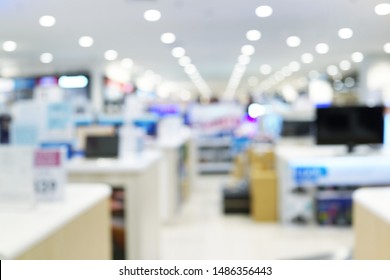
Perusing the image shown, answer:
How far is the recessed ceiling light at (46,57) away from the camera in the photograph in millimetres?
1629

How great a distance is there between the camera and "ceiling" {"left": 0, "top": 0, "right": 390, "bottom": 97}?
130cm

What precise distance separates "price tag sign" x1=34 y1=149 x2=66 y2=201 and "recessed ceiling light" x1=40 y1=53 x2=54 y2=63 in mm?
721

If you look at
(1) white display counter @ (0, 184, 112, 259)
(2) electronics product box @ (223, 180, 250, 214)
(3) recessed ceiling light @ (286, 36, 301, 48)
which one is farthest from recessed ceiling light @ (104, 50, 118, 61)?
(2) electronics product box @ (223, 180, 250, 214)

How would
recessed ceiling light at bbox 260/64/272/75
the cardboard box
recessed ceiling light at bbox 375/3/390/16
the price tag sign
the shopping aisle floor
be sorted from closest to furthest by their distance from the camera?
recessed ceiling light at bbox 375/3/390/16 → recessed ceiling light at bbox 260/64/272/75 → the price tag sign → the shopping aisle floor → the cardboard box

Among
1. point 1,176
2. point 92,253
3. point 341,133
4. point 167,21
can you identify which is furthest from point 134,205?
point 167,21

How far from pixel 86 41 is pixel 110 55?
0.11 meters

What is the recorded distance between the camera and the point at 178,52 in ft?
5.32

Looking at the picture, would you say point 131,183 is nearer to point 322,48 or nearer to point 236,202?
point 322,48

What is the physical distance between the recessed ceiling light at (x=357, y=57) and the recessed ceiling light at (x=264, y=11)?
37 cm

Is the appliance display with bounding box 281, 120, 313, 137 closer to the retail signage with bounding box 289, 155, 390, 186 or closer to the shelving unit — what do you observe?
the retail signage with bounding box 289, 155, 390, 186

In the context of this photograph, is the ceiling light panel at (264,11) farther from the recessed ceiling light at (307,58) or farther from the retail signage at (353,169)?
the retail signage at (353,169)

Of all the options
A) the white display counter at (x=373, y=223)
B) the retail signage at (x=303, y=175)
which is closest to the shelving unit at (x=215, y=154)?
the retail signage at (x=303, y=175)

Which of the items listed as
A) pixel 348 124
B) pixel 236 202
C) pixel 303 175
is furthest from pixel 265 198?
pixel 348 124
